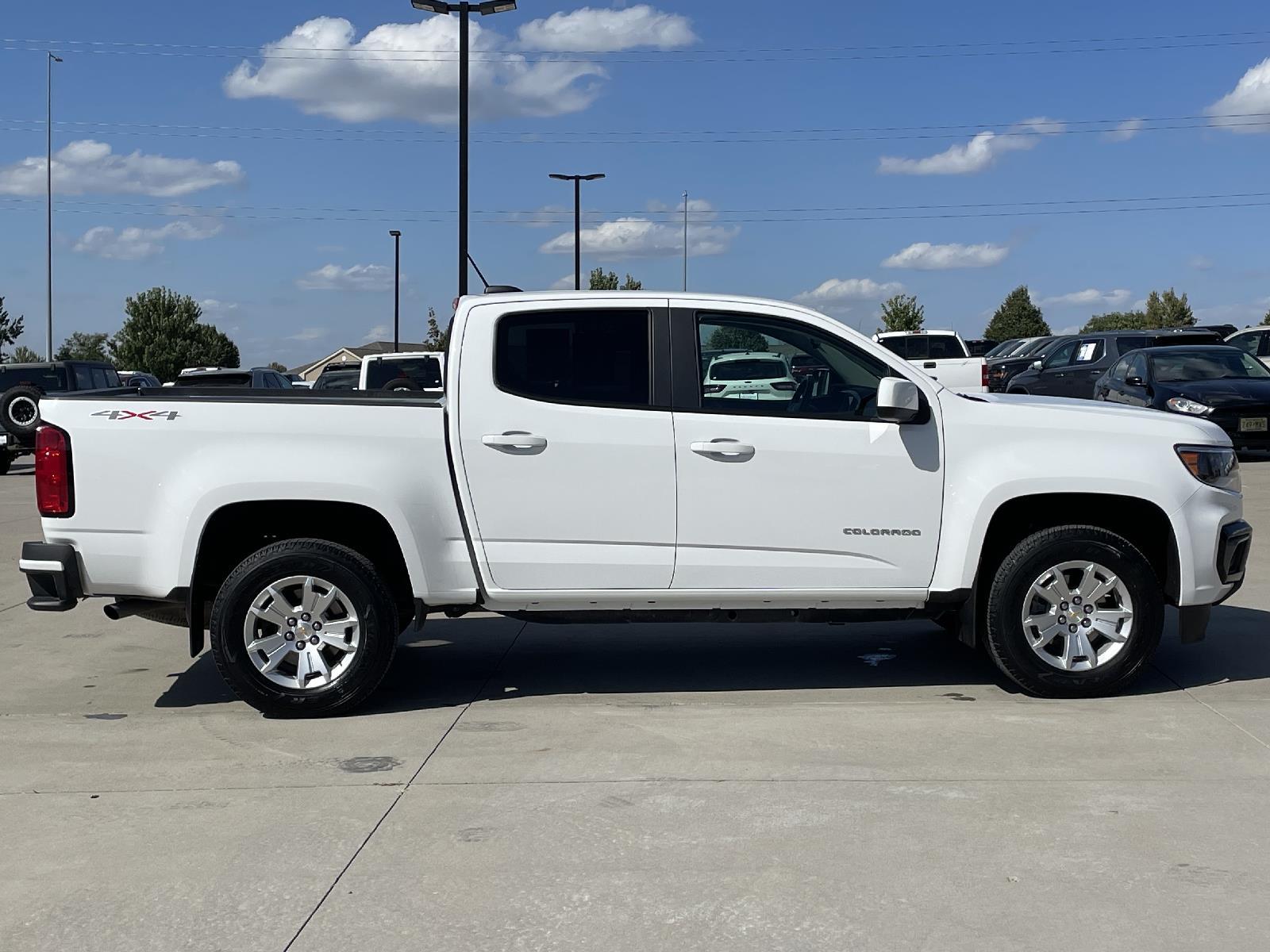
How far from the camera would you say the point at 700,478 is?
20.4 ft

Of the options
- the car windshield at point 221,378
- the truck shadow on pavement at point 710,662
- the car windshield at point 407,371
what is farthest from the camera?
the car windshield at point 221,378

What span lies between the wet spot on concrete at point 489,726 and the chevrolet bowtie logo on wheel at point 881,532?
67.9 inches

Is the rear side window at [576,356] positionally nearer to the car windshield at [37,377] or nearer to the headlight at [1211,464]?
the headlight at [1211,464]

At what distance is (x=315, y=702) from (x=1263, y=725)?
4180 millimetres

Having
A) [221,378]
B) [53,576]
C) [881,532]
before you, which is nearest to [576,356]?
[881,532]

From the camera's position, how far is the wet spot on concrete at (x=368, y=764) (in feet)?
17.9

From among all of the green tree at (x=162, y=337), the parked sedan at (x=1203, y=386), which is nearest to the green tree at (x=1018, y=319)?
the green tree at (x=162, y=337)

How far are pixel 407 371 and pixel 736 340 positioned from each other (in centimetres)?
1101

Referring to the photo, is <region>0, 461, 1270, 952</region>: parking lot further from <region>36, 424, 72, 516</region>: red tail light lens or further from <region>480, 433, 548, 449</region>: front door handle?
<region>480, 433, 548, 449</region>: front door handle

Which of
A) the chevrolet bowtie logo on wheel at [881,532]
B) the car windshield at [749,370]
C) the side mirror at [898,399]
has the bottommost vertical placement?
the chevrolet bowtie logo on wheel at [881,532]

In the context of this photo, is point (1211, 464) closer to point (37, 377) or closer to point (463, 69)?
point (463, 69)

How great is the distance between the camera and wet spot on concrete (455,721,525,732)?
6.06 m

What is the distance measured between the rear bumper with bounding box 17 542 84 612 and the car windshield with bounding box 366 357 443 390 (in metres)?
10.6

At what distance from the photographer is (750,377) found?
6477 mm
